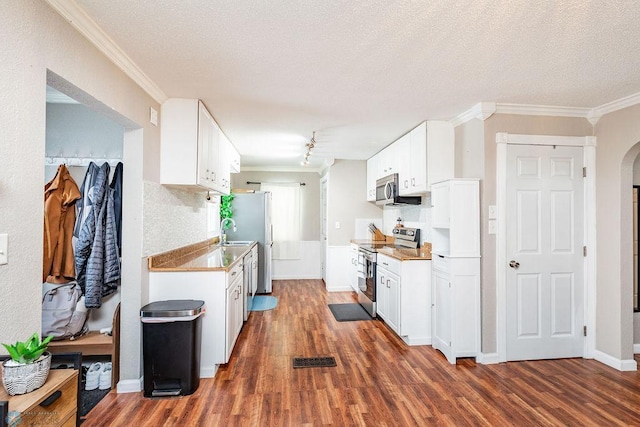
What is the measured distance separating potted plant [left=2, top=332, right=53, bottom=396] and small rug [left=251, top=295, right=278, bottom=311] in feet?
12.2

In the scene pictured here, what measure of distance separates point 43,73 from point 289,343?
2.94m

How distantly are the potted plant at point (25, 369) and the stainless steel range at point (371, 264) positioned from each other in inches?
141

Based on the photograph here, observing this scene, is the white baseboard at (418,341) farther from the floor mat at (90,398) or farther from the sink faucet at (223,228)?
the sink faucet at (223,228)

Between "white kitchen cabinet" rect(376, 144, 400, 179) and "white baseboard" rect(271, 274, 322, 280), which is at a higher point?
"white kitchen cabinet" rect(376, 144, 400, 179)

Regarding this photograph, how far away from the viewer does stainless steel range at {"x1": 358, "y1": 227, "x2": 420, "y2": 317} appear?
431cm

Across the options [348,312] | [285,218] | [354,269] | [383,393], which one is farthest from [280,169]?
[383,393]

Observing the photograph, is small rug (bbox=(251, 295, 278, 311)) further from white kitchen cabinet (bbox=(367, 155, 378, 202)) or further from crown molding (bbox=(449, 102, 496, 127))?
crown molding (bbox=(449, 102, 496, 127))

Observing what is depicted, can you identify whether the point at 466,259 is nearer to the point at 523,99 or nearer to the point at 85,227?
the point at 523,99

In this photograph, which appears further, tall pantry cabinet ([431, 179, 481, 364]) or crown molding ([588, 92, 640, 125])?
tall pantry cabinet ([431, 179, 481, 364])

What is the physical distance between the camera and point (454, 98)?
2879 mm

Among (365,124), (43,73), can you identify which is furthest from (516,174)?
(43,73)

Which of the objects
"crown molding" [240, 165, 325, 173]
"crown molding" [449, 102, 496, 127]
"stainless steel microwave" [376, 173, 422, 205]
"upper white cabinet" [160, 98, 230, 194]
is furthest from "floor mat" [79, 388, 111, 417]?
"crown molding" [240, 165, 325, 173]

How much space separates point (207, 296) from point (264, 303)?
236cm

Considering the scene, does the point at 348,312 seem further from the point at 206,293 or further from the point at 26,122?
the point at 26,122
